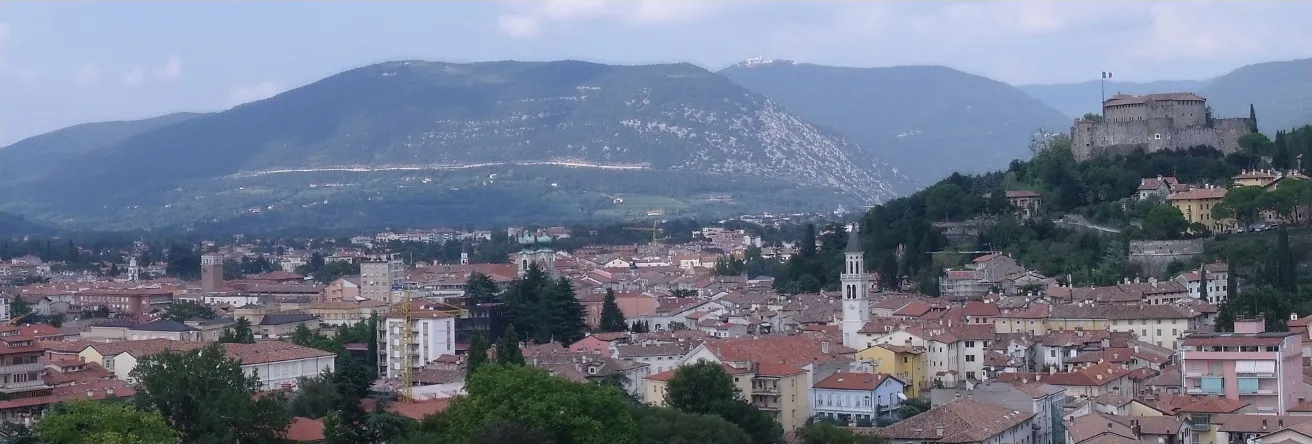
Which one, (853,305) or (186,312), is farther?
(186,312)

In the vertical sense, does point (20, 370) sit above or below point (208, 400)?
above

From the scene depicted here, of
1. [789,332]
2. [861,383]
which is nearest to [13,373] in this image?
[861,383]

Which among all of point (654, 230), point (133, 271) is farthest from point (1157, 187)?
point (654, 230)

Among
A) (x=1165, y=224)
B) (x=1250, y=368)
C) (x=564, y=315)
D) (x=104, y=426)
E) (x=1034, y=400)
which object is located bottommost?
(x=1034, y=400)

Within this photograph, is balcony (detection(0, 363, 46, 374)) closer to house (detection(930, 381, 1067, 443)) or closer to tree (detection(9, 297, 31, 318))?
house (detection(930, 381, 1067, 443))

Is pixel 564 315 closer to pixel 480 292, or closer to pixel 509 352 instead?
pixel 480 292

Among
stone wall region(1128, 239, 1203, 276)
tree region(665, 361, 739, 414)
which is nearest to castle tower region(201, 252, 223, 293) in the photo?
stone wall region(1128, 239, 1203, 276)
